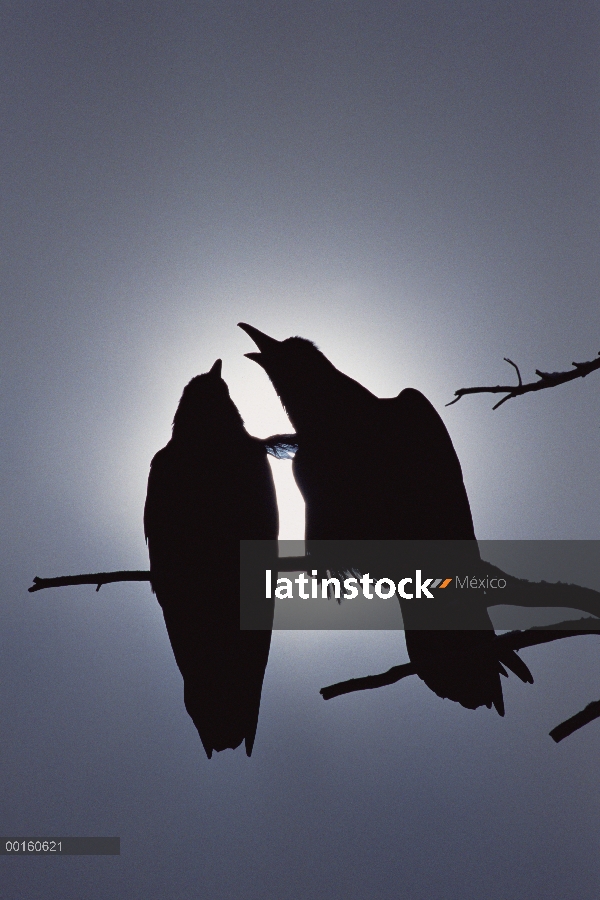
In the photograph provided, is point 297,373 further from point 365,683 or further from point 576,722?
point 576,722

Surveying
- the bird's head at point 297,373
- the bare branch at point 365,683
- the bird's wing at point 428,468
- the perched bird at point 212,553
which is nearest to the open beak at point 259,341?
the bird's head at point 297,373

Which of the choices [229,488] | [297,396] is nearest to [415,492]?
[297,396]

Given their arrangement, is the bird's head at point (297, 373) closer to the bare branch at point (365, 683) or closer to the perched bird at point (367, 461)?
the perched bird at point (367, 461)

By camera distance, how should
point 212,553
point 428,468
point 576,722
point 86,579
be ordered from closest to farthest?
point 576,722, point 86,579, point 212,553, point 428,468

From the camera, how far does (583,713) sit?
2.37 meters

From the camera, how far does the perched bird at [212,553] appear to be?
11.1ft

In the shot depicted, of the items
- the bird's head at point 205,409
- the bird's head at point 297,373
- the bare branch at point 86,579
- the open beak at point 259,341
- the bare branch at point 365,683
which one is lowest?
the bare branch at point 365,683

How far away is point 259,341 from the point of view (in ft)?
14.7

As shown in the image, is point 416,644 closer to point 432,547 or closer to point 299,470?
point 432,547

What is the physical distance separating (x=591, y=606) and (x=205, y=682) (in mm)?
2263

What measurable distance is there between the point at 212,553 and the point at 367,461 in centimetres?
130

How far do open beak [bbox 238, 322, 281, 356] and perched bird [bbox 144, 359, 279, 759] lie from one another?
63 cm

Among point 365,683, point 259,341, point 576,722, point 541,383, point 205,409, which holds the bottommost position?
point 576,722

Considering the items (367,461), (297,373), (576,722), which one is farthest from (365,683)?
(297,373)
